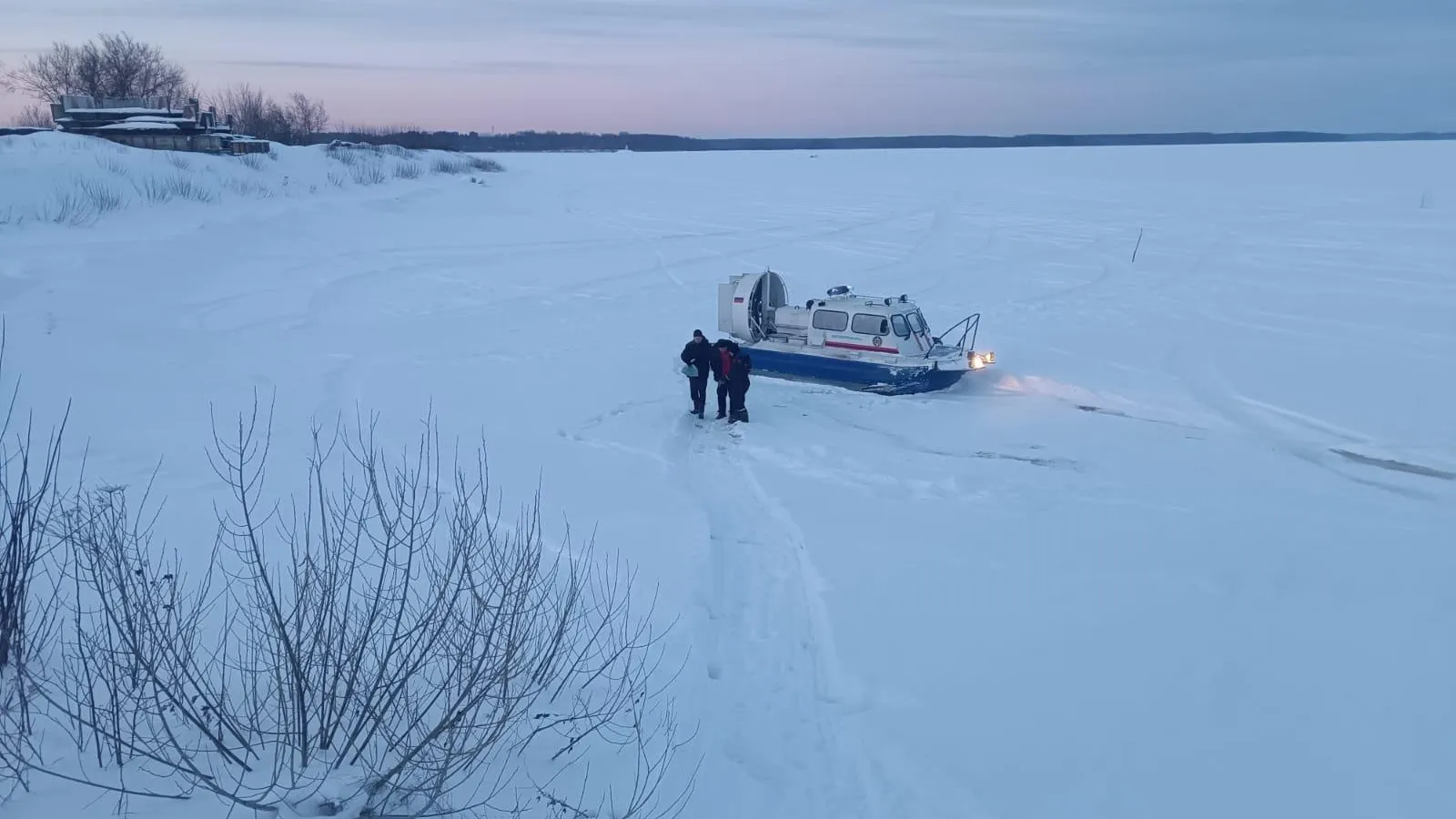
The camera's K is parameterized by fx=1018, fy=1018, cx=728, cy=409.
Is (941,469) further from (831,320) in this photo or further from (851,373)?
(831,320)

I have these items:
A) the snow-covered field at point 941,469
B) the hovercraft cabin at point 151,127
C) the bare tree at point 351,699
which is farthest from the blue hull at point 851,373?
the hovercraft cabin at point 151,127

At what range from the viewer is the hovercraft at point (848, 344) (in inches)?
646

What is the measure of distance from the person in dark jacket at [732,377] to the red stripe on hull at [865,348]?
2.86 m

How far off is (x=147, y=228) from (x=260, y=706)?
23.2 meters

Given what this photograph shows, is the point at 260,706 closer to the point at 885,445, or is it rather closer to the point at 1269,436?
the point at 885,445

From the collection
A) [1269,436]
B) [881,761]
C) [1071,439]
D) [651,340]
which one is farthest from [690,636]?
[651,340]

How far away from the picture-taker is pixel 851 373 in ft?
54.4

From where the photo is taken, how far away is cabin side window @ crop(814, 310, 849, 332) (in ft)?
55.6

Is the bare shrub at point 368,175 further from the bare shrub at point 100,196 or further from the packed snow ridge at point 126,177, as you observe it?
the bare shrub at point 100,196

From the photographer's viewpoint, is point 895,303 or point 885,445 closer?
point 885,445

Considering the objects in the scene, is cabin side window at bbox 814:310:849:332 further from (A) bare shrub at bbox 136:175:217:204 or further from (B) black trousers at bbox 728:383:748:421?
(A) bare shrub at bbox 136:175:217:204

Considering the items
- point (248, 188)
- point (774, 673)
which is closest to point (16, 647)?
point (774, 673)

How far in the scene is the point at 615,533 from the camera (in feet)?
32.0

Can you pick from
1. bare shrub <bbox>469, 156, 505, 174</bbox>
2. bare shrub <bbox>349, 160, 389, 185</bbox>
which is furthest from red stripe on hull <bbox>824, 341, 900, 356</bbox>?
bare shrub <bbox>469, 156, 505, 174</bbox>
